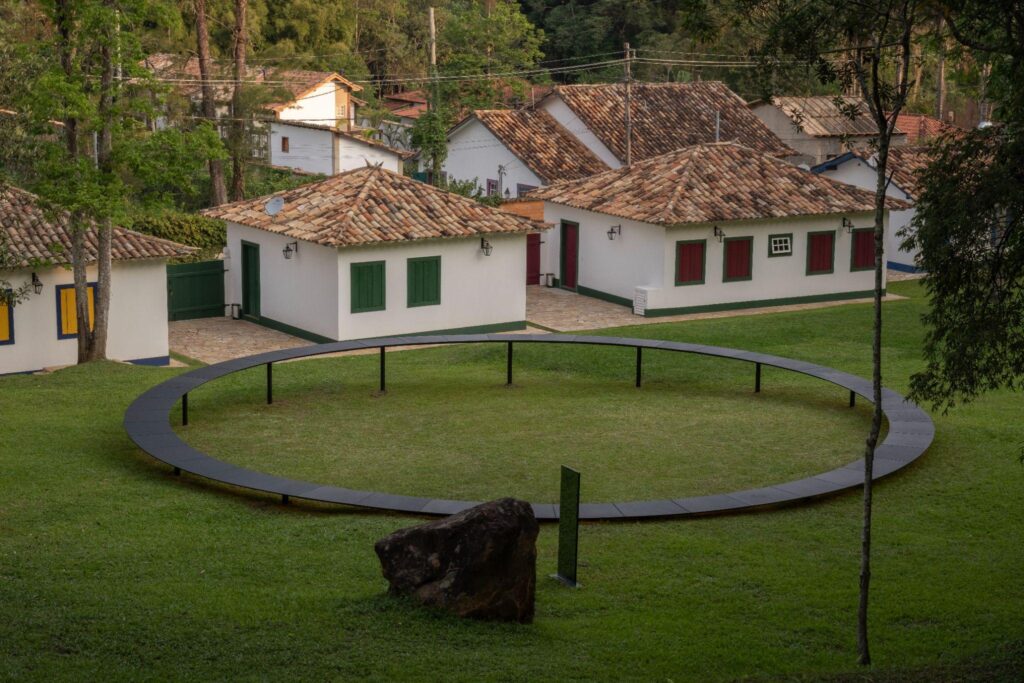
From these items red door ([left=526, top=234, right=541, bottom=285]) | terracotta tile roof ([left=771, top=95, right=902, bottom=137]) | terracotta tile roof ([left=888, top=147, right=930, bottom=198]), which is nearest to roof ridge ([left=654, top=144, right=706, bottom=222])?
red door ([left=526, top=234, right=541, bottom=285])

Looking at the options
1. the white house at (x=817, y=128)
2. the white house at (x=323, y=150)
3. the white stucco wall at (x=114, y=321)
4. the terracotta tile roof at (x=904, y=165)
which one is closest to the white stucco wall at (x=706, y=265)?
the terracotta tile roof at (x=904, y=165)

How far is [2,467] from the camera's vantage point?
51.4 ft

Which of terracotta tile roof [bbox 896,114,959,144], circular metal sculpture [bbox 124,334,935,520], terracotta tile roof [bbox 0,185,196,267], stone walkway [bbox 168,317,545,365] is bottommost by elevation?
stone walkway [bbox 168,317,545,365]

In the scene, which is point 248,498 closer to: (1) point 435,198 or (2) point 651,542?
(2) point 651,542

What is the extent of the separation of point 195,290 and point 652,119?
19.8m

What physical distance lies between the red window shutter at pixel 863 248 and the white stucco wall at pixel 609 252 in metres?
5.90

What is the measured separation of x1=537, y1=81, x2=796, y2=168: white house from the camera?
43.8 m

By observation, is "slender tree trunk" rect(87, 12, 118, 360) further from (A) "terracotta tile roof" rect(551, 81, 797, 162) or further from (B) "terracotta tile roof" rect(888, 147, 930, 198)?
(A) "terracotta tile roof" rect(551, 81, 797, 162)

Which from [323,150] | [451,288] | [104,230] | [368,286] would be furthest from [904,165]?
[323,150]

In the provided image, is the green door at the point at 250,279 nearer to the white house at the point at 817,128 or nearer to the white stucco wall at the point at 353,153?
the white house at the point at 817,128

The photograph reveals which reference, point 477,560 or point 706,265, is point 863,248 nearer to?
point 706,265

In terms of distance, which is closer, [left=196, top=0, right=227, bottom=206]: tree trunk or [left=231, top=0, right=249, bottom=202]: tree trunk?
[left=196, top=0, right=227, bottom=206]: tree trunk

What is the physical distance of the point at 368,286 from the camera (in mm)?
28266

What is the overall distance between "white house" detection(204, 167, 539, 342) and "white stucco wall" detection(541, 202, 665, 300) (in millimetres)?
3306
